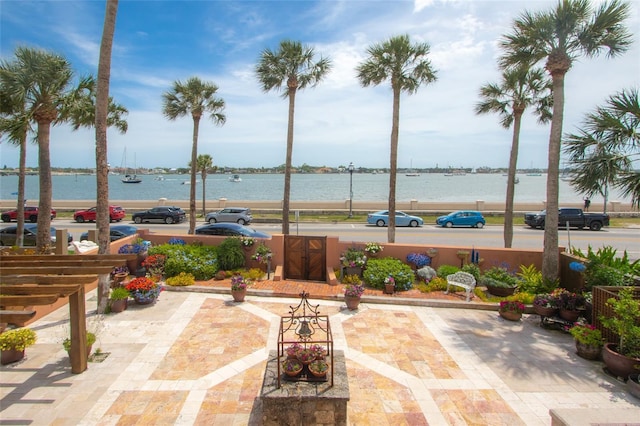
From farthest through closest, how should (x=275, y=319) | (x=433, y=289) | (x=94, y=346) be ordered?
1. (x=433, y=289)
2. (x=275, y=319)
3. (x=94, y=346)

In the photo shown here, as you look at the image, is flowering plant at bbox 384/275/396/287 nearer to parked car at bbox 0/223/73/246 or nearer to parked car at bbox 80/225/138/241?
parked car at bbox 80/225/138/241

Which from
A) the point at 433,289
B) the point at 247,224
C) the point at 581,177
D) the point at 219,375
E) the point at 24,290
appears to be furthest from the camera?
the point at 247,224

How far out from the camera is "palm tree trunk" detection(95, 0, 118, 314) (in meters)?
11.2

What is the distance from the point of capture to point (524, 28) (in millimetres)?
12820

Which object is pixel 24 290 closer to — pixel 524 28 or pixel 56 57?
pixel 56 57

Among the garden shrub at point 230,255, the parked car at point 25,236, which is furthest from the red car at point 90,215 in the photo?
the garden shrub at point 230,255

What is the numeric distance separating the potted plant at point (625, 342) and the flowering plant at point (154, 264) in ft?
45.8

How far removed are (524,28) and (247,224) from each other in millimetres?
24245

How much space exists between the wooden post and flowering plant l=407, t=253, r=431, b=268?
11.1 metres

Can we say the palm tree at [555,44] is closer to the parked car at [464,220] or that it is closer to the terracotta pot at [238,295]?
the terracotta pot at [238,295]

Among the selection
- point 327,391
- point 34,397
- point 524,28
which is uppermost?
point 524,28

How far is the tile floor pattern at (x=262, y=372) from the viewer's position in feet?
21.9

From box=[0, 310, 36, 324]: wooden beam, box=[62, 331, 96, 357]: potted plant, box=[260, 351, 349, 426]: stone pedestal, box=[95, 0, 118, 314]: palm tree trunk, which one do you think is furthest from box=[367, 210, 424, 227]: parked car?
box=[0, 310, 36, 324]: wooden beam

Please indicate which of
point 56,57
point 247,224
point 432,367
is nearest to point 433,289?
point 432,367
